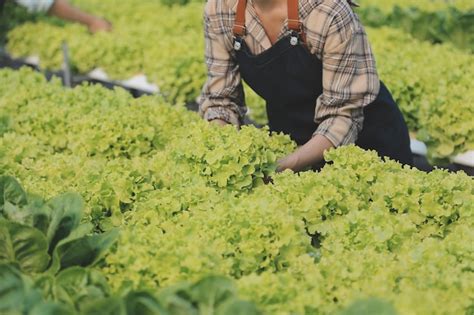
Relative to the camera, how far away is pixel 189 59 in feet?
26.6

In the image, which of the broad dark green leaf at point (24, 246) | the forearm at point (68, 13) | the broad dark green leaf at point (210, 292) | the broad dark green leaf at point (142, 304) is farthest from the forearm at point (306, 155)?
the forearm at point (68, 13)

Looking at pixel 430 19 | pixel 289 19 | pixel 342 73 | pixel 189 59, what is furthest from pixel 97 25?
pixel 342 73

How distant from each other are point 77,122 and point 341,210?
2.29 metres

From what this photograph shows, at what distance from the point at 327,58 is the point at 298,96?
441 mm

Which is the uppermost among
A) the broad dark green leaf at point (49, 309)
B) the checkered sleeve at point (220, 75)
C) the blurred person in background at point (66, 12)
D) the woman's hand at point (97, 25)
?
the checkered sleeve at point (220, 75)

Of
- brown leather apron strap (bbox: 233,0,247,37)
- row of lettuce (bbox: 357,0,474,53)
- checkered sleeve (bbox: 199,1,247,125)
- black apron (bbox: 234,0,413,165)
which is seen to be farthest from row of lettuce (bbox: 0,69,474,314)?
row of lettuce (bbox: 357,0,474,53)

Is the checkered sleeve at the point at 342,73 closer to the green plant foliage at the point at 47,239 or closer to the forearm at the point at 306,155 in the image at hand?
the forearm at the point at 306,155

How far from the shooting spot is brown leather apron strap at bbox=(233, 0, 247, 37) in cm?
434

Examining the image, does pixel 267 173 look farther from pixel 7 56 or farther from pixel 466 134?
pixel 7 56

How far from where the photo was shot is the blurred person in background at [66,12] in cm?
972

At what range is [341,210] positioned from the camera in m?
3.88

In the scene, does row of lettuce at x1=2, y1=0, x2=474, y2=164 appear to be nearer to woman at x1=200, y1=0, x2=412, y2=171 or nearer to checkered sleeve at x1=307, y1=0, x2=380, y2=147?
Answer: woman at x1=200, y1=0, x2=412, y2=171

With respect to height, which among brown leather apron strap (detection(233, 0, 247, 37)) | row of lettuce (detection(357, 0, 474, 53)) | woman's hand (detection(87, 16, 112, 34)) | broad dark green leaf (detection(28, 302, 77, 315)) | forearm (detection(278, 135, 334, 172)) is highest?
brown leather apron strap (detection(233, 0, 247, 37))

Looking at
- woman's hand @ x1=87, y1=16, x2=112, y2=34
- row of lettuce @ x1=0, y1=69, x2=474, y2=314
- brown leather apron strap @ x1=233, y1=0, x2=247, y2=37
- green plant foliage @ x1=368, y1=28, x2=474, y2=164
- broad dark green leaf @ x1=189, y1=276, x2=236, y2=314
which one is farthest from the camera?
woman's hand @ x1=87, y1=16, x2=112, y2=34
